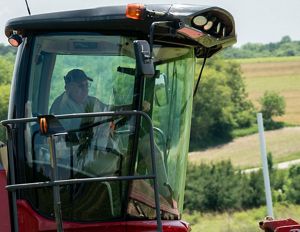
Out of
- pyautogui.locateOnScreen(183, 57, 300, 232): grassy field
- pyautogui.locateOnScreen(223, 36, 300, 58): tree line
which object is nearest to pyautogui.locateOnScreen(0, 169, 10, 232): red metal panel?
pyautogui.locateOnScreen(183, 57, 300, 232): grassy field

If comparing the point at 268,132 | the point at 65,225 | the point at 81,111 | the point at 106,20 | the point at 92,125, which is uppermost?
the point at 268,132

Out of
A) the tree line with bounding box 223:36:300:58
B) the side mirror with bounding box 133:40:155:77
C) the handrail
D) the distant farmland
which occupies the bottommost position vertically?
the handrail

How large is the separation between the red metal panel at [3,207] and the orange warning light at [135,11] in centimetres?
143

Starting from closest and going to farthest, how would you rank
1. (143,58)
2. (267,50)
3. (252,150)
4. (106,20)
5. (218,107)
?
(143,58)
(106,20)
(252,150)
(218,107)
(267,50)

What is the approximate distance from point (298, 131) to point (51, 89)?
6110 centimetres

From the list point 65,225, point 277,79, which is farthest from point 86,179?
point 277,79

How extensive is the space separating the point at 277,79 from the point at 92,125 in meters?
71.2

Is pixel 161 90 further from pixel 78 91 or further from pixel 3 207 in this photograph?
pixel 3 207

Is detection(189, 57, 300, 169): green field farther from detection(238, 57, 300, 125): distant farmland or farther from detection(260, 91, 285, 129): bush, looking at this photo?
detection(260, 91, 285, 129): bush

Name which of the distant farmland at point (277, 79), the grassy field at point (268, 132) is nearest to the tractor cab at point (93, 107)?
the grassy field at point (268, 132)

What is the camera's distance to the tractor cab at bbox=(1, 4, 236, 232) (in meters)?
5.91

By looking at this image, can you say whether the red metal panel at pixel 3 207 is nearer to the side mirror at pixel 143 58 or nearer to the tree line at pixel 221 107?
the side mirror at pixel 143 58

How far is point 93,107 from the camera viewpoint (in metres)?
6.07

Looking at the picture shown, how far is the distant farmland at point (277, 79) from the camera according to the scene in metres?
70.1
